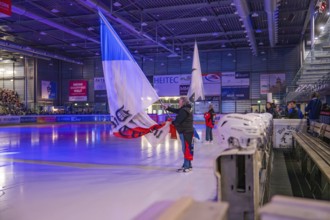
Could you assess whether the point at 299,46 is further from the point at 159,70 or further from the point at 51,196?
the point at 51,196

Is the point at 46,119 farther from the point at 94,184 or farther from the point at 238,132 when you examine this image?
the point at 238,132

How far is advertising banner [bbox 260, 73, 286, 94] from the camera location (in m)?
30.0

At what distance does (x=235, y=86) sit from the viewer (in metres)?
31.5

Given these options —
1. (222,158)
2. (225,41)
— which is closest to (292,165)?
(222,158)

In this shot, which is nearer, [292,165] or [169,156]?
[292,165]

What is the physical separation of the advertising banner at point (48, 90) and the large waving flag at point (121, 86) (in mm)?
32470

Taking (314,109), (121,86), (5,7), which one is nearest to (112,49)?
(121,86)

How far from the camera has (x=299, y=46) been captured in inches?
1152

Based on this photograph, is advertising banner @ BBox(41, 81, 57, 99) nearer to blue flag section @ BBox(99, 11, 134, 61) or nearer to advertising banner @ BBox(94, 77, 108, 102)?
advertising banner @ BBox(94, 77, 108, 102)

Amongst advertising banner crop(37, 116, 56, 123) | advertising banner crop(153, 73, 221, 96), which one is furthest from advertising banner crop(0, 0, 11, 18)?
advertising banner crop(153, 73, 221, 96)

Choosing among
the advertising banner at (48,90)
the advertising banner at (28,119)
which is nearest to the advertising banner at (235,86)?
the advertising banner at (28,119)

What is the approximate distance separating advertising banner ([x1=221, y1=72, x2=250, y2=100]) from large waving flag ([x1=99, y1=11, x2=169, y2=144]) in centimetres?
2618

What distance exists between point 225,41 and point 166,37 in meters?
5.86

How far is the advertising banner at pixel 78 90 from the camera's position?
36.9 meters
